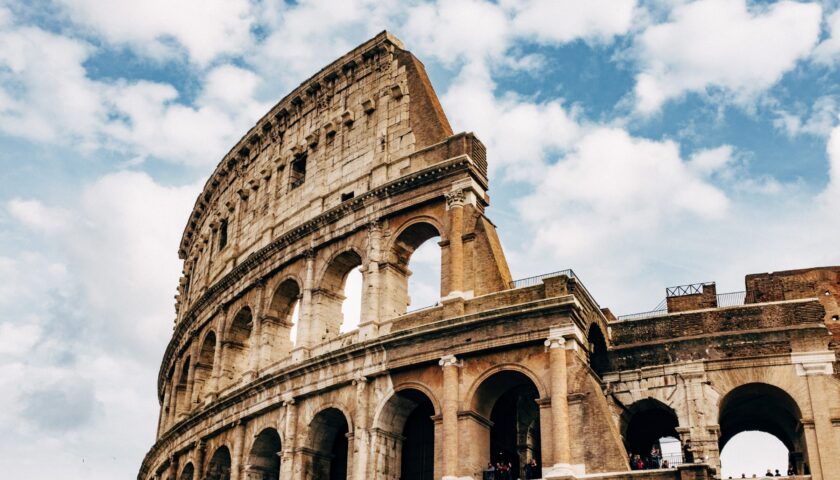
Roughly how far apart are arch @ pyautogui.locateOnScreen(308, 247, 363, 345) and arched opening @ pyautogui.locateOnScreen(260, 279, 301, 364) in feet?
4.75

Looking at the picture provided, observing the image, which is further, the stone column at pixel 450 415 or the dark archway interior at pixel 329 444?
the dark archway interior at pixel 329 444

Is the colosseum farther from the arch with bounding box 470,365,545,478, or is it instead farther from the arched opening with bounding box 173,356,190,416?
the arched opening with bounding box 173,356,190,416

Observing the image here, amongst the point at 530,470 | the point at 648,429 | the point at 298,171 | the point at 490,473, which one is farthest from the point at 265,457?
the point at 648,429

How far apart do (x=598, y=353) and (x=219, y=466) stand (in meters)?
12.8

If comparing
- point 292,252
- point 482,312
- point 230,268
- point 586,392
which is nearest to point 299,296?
point 292,252

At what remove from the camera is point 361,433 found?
2348 cm

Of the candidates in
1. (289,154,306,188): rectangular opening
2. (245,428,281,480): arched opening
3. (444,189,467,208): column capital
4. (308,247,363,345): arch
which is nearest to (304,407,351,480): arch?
(245,428,281,480): arched opening

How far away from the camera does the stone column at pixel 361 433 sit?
909 inches

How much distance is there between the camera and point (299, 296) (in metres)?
28.5

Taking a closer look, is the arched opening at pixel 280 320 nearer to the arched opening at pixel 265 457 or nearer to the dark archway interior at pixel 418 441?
the arched opening at pixel 265 457

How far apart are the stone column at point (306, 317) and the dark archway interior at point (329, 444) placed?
2.09m

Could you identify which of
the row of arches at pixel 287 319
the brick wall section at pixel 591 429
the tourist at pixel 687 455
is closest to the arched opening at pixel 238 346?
the row of arches at pixel 287 319

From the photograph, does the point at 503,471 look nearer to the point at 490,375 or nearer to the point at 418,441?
the point at 490,375

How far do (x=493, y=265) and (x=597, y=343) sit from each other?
12.9 ft
